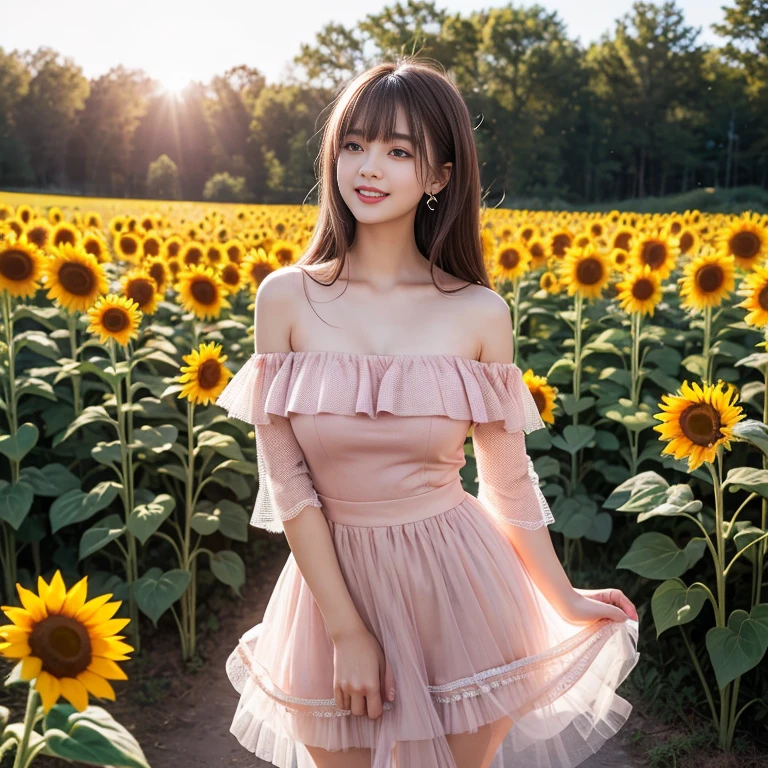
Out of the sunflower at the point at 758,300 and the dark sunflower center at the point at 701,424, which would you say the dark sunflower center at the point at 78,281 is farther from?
the sunflower at the point at 758,300

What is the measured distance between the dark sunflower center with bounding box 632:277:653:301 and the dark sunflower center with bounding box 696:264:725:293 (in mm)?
211

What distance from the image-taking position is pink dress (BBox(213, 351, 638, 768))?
183 centimetres

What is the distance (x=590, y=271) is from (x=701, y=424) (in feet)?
7.23

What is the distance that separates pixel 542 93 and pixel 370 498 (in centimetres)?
3745

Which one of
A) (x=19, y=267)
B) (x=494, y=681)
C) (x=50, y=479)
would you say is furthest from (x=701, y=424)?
(x=19, y=267)

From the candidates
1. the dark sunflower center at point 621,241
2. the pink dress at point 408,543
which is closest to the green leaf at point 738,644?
the pink dress at point 408,543

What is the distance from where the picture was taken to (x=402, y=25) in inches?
1467

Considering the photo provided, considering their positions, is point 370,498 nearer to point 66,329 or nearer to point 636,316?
point 636,316

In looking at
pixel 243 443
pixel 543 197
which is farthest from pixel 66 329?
pixel 543 197

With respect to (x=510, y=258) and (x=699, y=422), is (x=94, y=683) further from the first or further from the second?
(x=510, y=258)

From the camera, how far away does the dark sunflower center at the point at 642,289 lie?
14.0ft

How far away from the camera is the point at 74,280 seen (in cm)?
385

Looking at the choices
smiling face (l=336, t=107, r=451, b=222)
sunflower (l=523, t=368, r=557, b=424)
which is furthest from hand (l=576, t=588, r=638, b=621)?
sunflower (l=523, t=368, r=557, b=424)

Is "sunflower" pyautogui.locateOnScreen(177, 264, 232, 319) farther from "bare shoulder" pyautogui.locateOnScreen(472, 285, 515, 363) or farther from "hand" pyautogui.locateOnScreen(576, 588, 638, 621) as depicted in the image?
"hand" pyautogui.locateOnScreen(576, 588, 638, 621)
